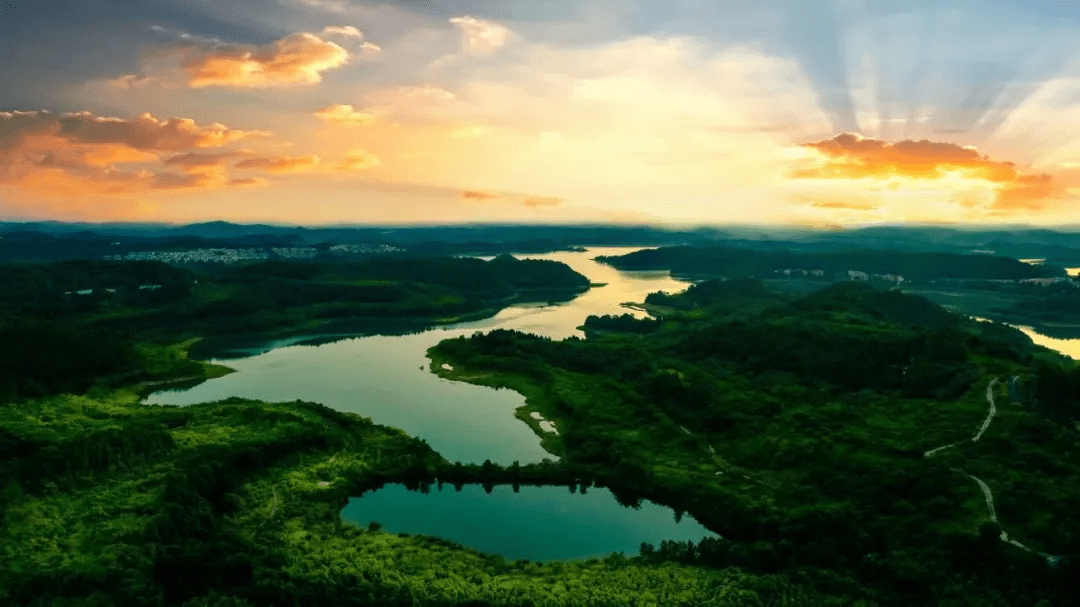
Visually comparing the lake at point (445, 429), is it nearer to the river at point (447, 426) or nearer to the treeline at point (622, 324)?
the river at point (447, 426)

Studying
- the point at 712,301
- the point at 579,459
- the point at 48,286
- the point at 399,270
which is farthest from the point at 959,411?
the point at 48,286

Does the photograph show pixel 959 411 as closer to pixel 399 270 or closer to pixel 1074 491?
pixel 1074 491

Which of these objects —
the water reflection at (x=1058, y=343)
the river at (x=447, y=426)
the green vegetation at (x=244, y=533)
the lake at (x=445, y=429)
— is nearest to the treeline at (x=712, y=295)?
the river at (x=447, y=426)

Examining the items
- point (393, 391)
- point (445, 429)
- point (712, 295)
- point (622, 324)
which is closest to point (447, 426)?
point (445, 429)

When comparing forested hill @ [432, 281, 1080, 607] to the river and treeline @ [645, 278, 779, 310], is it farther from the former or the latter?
treeline @ [645, 278, 779, 310]

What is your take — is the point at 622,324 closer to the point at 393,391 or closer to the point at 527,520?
the point at 393,391
